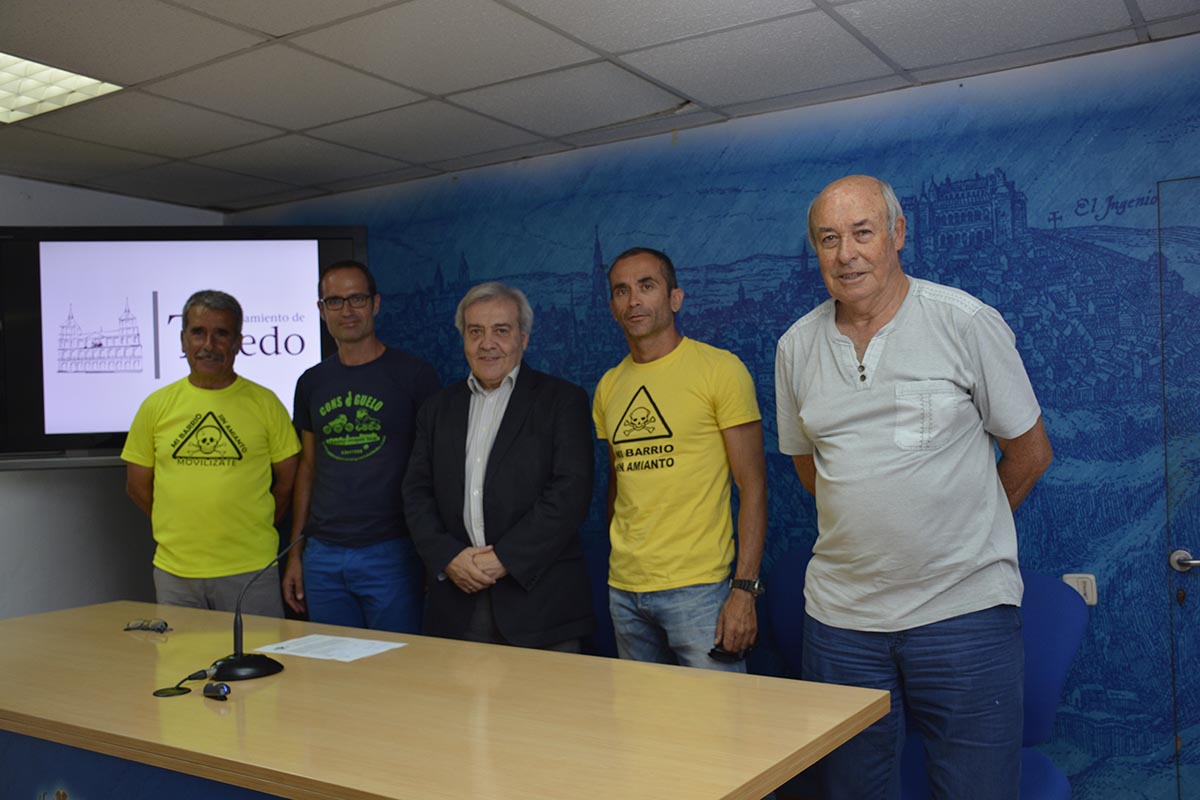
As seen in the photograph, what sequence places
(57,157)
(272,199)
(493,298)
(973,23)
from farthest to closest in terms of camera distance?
(272,199) < (57,157) < (493,298) < (973,23)

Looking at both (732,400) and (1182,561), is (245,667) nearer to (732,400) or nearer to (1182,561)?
(732,400)

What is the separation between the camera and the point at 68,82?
356cm

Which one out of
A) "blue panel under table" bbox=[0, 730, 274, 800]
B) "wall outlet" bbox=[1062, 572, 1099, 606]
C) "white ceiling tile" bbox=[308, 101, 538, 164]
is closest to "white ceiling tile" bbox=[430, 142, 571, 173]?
"white ceiling tile" bbox=[308, 101, 538, 164]

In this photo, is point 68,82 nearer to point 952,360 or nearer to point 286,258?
point 286,258

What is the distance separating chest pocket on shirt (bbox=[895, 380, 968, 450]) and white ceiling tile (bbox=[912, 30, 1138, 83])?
1683 millimetres

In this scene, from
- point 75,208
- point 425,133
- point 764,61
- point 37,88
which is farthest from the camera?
point 75,208

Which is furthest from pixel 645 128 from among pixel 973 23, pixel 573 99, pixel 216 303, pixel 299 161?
pixel 216 303

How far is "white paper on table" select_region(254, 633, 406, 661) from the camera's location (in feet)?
8.12

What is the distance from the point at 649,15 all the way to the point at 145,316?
271 centimetres

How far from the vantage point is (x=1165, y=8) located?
9.91 feet

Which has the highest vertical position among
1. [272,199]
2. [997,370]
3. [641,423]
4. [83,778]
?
[272,199]

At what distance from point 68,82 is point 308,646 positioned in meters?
2.27

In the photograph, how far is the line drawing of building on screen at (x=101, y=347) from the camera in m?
4.45

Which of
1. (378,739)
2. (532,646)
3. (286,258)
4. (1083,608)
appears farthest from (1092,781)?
(286,258)
